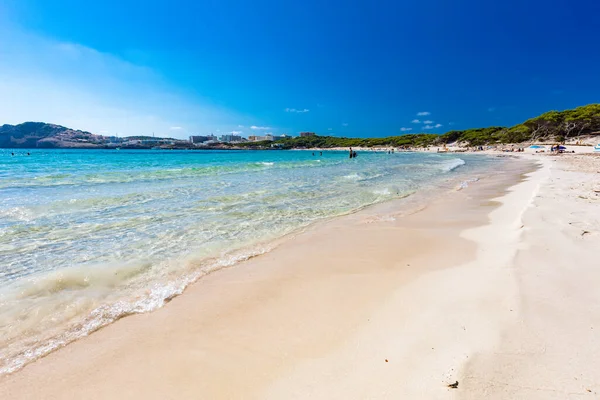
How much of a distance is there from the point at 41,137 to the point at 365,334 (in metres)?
195

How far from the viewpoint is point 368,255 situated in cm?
558

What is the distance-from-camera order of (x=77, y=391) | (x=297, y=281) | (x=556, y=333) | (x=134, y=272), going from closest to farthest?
1. (x=77, y=391)
2. (x=556, y=333)
3. (x=297, y=281)
4. (x=134, y=272)

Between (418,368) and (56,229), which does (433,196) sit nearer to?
(418,368)

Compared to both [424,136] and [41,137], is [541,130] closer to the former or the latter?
[424,136]

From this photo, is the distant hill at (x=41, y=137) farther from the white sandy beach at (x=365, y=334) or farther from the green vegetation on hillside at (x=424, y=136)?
the white sandy beach at (x=365, y=334)

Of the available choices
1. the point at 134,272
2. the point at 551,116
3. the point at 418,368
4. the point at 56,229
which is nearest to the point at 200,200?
the point at 56,229

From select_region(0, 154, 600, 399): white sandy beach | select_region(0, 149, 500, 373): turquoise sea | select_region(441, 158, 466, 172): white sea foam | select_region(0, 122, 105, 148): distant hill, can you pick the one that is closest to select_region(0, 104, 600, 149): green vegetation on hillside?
select_region(0, 122, 105, 148): distant hill

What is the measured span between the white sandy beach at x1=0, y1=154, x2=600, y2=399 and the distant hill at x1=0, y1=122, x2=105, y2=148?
18016 cm

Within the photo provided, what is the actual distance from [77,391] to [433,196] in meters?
13.1

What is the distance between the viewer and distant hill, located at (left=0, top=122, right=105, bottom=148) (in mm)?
138625

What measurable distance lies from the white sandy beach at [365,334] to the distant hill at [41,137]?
591ft

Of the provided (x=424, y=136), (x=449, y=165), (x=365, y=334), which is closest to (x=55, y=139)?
(x=449, y=165)

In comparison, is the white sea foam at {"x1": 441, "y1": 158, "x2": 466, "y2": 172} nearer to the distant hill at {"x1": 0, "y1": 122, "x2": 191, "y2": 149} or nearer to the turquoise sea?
the turquoise sea

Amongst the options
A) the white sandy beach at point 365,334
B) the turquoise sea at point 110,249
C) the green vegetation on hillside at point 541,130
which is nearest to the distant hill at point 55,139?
the green vegetation on hillside at point 541,130
